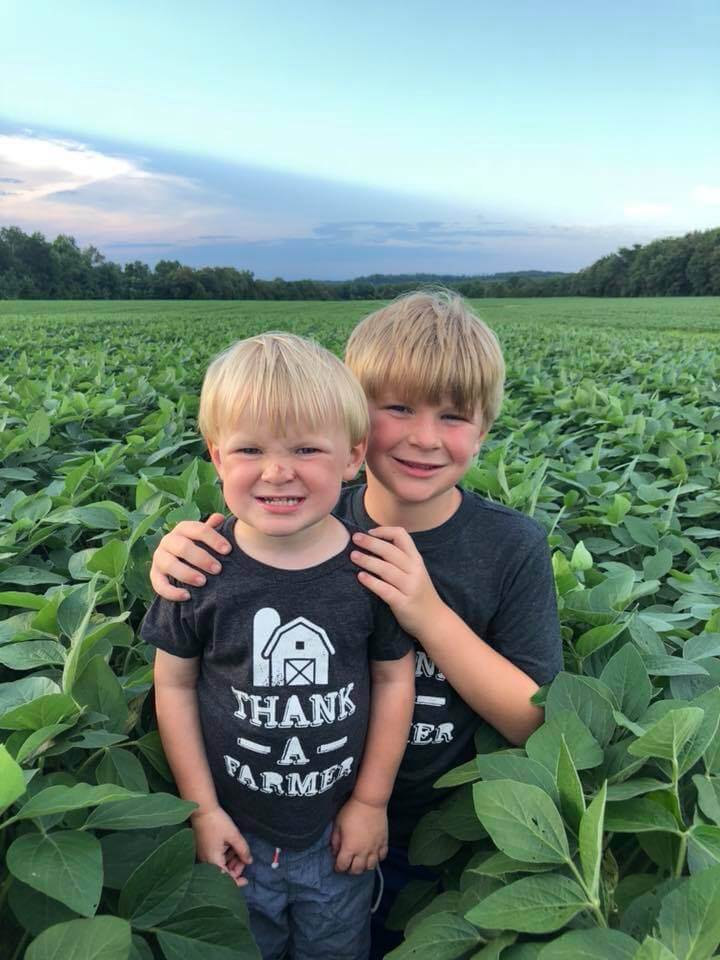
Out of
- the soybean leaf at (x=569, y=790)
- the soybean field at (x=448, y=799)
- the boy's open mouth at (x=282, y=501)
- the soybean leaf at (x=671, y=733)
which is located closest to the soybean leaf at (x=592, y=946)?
the soybean field at (x=448, y=799)

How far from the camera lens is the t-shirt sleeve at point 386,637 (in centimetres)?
134

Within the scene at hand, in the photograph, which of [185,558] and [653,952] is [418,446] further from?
[653,952]

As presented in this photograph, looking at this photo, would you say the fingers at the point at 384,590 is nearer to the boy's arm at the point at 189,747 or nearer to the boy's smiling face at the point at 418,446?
→ the boy's smiling face at the point at 418,446

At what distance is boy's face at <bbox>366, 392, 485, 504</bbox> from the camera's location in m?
1.45

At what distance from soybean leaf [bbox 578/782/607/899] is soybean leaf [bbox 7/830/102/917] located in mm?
577

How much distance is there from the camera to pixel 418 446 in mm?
1444

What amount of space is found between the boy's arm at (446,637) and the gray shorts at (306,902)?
1.45 ft

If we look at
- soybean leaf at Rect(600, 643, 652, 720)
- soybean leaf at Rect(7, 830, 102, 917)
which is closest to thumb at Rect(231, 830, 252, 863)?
soybean leaf at Rect(7, 830, 102, 917)

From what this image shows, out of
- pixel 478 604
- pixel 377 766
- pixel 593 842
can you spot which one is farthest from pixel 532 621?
pixel 593 842

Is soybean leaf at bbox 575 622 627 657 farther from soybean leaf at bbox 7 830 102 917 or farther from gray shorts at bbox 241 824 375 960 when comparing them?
soybean leaf at bbox 7 830 102 917

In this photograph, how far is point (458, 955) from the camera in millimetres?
985

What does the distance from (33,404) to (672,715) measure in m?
3.56

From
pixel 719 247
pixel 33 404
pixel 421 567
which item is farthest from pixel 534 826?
pixel 719 247

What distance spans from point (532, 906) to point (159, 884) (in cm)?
49
